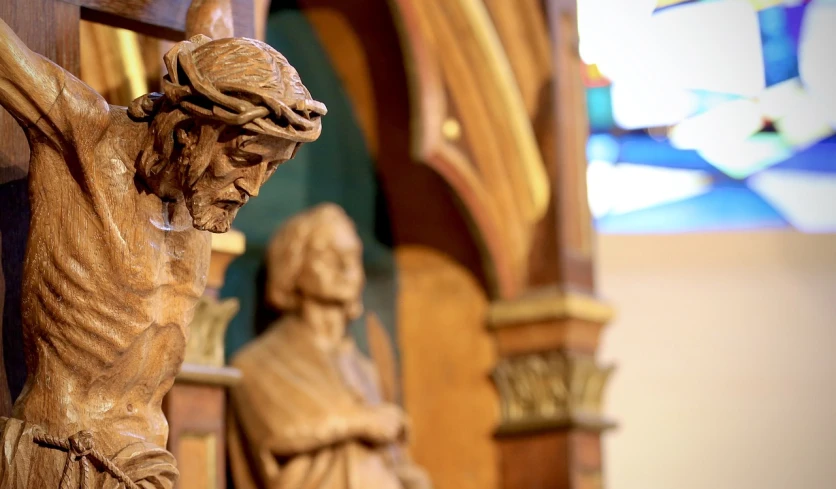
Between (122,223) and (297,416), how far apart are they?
72.9 inches

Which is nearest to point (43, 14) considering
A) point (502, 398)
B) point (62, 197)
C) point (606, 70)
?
point (62, 197)

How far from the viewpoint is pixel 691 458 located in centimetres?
538

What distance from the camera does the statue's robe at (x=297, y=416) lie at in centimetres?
333

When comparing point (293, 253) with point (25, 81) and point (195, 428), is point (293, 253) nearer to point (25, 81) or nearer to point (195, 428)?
point (195, 428)

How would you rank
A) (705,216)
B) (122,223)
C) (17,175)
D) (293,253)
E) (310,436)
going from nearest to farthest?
(122,223) < (17,175) < (310,436) < (293,253) < (705,216)

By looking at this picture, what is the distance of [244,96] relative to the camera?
1.45 meters

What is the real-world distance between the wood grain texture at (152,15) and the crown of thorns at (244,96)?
35cm

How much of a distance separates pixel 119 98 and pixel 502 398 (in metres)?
2.01

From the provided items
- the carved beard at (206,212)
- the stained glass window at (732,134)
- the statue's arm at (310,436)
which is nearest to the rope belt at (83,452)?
the carved beard at (206,212)

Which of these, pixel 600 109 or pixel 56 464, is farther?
pixel 600 109

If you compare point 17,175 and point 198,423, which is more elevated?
point 17,175

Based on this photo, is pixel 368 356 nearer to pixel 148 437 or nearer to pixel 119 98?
pixel 119 98

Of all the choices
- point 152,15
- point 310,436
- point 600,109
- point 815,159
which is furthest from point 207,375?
point 815,159

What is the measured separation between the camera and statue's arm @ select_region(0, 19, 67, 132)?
1.50 m
